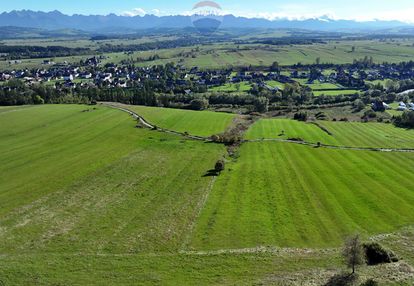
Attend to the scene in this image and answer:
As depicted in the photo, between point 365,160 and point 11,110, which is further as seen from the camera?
point 11,110

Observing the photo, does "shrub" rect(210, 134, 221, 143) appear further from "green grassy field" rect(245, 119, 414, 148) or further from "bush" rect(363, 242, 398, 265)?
"bush" rect(363, 242, 398, 265)

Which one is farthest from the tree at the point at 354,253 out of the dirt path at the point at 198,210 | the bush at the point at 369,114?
the bush at the point at 369,114

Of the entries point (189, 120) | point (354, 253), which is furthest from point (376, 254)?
point (189, 120)

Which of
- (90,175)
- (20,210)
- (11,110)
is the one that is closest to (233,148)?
(90,175)

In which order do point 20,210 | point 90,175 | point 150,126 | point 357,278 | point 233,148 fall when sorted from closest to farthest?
point 357,278
point 20,210
point 90,175
point 233,148
point 150,126

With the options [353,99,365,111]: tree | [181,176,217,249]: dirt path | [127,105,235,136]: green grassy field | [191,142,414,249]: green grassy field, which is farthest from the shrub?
[353,99,365,111]: tree

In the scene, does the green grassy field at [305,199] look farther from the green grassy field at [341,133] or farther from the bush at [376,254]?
the green grassy field at [341,133]

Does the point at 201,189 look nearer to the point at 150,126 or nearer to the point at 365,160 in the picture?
the point at 365,160
